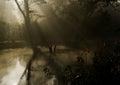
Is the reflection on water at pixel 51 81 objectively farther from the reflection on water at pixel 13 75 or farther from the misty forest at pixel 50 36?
the reflection on water at pixel 13 75

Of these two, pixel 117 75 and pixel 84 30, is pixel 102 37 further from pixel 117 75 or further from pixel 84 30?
pixel 117 75

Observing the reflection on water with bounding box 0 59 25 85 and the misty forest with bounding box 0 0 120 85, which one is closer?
the reflection on water with bounding box 0 59 25 85

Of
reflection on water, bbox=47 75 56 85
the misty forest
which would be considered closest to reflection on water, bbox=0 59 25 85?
the misty forest

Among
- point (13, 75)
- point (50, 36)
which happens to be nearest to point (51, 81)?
point (13, 75)

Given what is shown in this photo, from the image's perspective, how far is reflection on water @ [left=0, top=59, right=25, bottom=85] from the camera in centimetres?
1131

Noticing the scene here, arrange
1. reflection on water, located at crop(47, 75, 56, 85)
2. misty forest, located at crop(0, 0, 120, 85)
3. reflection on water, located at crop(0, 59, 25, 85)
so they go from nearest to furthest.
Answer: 1. reflection on water, located at crop(47, 75, 56, 85)
2. reflection on water, located at crop(0, 59, 25, 85)
3. misty forest, located at crop(0, 0, 120, 85)

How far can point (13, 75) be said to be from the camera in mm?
12031

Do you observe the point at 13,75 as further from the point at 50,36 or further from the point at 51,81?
the point at 50,36

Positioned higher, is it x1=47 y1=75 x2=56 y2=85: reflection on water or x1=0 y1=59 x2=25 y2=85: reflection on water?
x1=47 y1=75 x2=56 y2=85: reflection on water

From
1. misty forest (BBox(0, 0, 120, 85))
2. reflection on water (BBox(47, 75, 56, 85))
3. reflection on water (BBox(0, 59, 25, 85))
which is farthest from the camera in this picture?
misty forest (BBox(0, 0, 120, 85))

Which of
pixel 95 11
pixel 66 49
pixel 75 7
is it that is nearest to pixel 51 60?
pixel 66 49

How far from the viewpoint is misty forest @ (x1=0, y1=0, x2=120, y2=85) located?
12280mm

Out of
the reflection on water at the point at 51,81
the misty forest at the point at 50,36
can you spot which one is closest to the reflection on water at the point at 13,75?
the misty forest at the point at 50,36

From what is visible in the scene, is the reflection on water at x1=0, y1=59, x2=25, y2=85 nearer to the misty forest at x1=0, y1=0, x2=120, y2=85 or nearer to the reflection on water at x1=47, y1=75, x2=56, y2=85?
the misty forest at x1=0, y1=0, x2=120, y2=85
